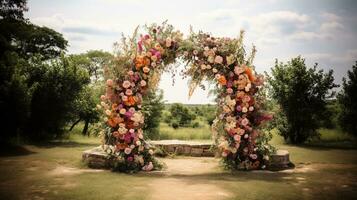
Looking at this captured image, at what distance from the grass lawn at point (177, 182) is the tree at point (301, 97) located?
580cm

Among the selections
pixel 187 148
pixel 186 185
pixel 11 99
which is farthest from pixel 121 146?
pixel 11 99

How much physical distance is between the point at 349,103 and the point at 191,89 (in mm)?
10517

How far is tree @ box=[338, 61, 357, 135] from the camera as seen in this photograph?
1609 cm

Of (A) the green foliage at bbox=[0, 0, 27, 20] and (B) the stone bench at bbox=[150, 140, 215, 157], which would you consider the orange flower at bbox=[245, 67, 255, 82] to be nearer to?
(B) the stone bench at bbox=[150, 140, 215, 157]

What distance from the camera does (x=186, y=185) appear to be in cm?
698

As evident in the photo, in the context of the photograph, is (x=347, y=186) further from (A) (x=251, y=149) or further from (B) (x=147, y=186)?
(B) (x=147, y=186)

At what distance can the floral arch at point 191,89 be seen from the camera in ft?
29.5

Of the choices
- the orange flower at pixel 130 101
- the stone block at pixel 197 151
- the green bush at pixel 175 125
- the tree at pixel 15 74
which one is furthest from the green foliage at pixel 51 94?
the green bush at pixel 175 125

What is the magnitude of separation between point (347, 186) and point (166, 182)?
376cm

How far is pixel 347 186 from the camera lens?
6.87 m

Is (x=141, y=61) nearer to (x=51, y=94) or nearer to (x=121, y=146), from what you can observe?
(x=121, y=146)

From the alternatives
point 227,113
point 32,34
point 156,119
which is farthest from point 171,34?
Result: point 32,34

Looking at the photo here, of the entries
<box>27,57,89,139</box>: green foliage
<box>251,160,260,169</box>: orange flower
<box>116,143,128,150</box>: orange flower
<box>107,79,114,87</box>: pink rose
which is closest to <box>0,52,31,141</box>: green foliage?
<box>27,57,89,139</box>: green foliage

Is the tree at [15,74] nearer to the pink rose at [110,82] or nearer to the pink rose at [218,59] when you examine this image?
the pink rose at [110,82]
